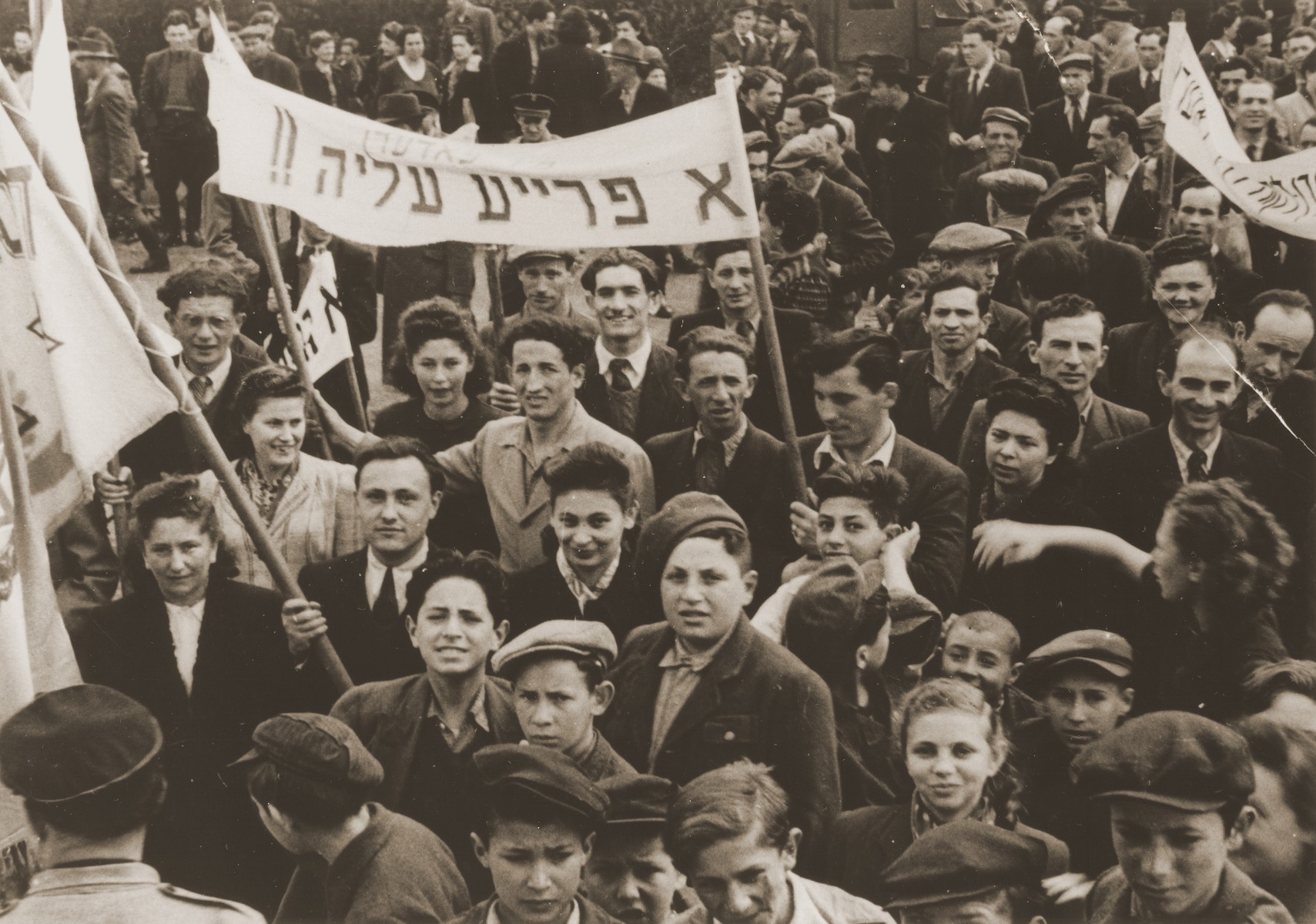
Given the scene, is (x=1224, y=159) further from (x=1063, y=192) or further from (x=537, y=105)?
(x=537, y=105)

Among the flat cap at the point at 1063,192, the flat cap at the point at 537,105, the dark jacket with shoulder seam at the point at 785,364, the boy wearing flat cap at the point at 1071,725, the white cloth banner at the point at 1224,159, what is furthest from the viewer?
the flat cap at the point at 537,105

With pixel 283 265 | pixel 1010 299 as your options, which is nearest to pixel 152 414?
pixel 283 265

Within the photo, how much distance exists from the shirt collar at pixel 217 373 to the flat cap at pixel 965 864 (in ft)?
9.82

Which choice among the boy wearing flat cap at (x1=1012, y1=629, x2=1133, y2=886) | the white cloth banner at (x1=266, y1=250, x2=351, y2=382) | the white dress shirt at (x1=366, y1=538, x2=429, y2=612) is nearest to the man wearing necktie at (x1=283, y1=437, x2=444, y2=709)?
the white dress shirt at (x1=366, y1=538, x2=429, y2=612)

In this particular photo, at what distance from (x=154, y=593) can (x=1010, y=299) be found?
339 cm

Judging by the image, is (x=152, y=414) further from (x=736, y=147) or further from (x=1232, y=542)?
(x=1232, y=542)

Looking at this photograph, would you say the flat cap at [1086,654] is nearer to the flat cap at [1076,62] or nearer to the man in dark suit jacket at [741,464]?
the man in dark suit jacket at [741,464]

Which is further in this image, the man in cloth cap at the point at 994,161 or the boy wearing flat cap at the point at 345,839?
the man in cloth cap at the point at 994,161

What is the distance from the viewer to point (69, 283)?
6707mm

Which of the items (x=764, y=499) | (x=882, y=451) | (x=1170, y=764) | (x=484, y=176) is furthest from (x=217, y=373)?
(x=1170, y=764)

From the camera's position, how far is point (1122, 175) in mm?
8164

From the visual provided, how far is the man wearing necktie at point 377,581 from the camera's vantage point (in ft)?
22.9

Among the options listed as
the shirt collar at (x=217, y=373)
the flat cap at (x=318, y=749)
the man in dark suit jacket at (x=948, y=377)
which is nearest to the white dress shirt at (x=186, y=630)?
the flat cap at (x=318, y=749)

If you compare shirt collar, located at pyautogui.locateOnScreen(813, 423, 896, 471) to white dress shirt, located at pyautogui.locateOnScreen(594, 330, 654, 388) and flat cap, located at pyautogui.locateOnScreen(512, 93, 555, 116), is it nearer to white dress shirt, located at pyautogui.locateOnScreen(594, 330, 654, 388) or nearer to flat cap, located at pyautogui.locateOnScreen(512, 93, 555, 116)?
white dress shirt, located at pyautogui.locateOnScreen(594, 330, 654, 388)
